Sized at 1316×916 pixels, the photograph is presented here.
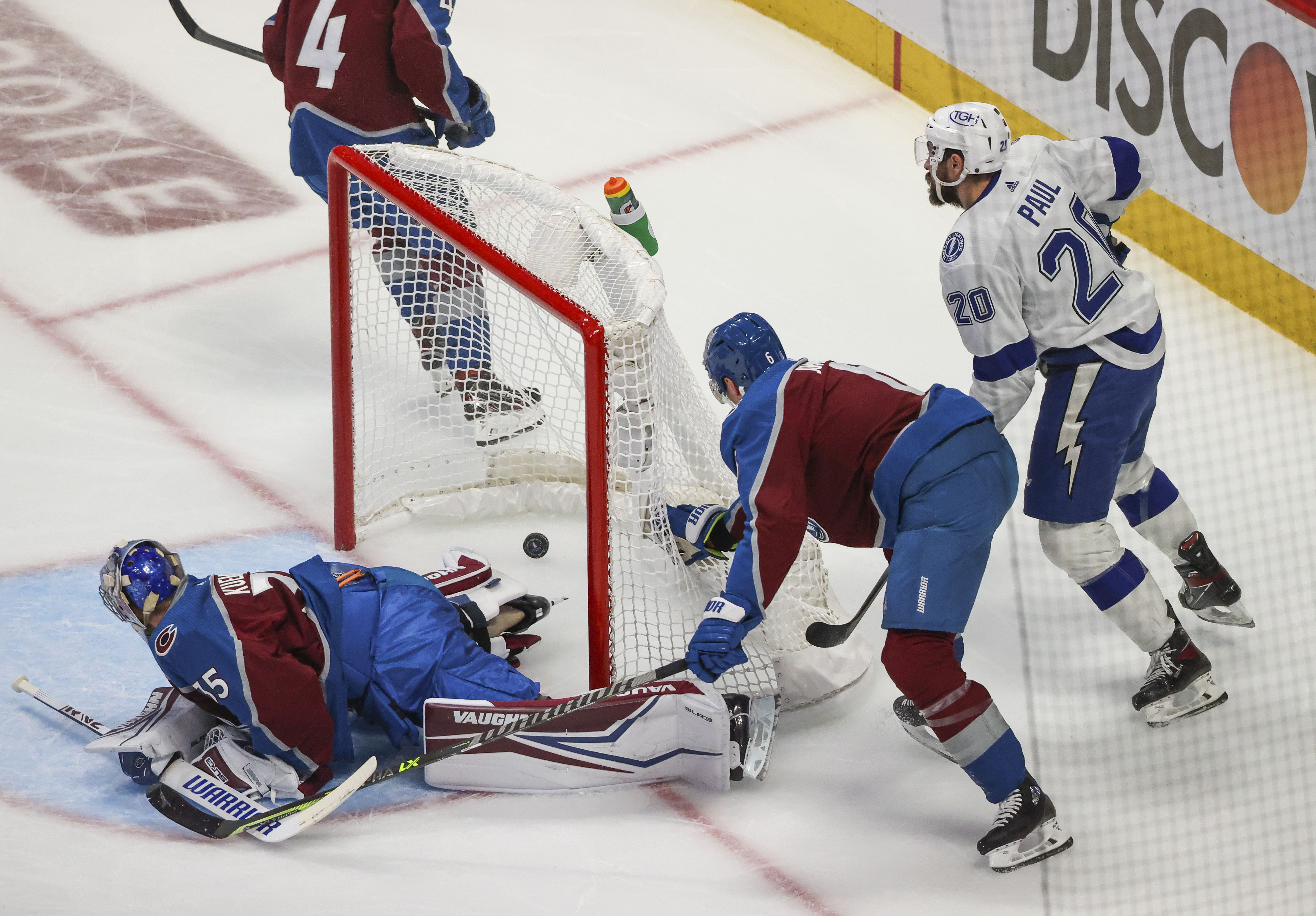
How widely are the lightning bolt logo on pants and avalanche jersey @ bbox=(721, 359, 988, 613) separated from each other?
0.30m

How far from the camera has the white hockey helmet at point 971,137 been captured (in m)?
3.42

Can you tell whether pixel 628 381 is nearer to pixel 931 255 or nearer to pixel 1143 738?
pixel 1143 738

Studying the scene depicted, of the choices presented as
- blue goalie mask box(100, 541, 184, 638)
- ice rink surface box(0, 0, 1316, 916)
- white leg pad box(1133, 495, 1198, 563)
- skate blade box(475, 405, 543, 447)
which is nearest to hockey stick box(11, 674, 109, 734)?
ice rink surface box(0, 0, 1316, 916)

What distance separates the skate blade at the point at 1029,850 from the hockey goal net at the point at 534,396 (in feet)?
1.97

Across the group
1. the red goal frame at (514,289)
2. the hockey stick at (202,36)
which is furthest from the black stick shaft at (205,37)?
the red goal frame at (514,289)

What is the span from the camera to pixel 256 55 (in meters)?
5.39

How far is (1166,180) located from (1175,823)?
2488 mm

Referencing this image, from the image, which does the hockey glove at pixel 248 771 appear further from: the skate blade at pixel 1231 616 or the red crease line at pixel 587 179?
the red crease line at pixel 587 179

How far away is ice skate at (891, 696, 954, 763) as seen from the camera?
354 cm

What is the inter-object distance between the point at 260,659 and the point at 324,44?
1.98m

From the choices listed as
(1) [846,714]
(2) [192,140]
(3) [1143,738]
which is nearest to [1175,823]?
(3) [1143,738]

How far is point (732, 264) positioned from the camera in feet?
18.2

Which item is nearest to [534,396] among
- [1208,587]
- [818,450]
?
[818,450]

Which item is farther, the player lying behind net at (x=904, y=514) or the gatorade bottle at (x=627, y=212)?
the gatorade bottle at (x=627, y=212)
